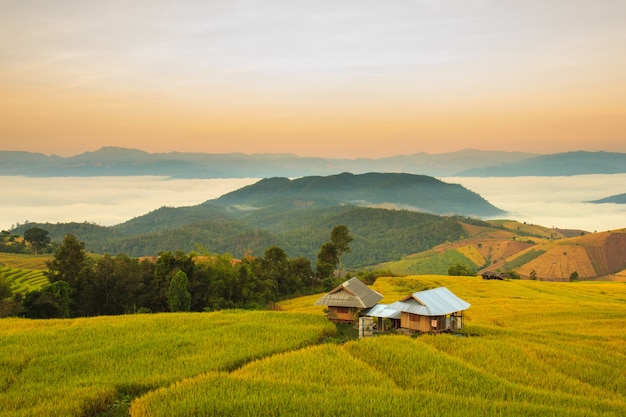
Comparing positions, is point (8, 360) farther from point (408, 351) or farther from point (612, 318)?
point (612, 318)

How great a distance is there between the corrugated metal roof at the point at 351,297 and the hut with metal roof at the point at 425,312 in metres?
1.36

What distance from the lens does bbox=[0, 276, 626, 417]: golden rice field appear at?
18203 millimetres

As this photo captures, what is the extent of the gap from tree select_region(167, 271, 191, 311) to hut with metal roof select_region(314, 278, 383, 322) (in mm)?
27609

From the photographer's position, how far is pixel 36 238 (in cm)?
13862

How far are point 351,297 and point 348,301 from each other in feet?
1.40

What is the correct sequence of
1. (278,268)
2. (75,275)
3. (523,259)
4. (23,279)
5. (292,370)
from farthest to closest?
1. (523,259)
2. (278,268)
3. (23,279)
4. (75,275)
5. (292,370)

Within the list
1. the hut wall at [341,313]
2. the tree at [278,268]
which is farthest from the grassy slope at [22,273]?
the hut wall at [341,313]

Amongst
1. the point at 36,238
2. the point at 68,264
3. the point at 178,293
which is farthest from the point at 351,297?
the point at 36,238

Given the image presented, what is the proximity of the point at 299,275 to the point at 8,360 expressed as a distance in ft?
232

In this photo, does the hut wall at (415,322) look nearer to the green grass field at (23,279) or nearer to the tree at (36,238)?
the green grass field at (23,279)

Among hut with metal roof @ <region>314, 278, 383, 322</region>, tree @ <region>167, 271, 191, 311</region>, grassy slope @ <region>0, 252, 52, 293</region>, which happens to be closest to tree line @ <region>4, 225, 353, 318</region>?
tree @ <region>167, 271, 191, 311</region>

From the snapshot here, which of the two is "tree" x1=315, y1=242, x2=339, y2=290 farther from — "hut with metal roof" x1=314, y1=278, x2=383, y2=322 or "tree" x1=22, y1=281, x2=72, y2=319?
"hut with metal roof" x1=314, y1=278, x2=383, y2=322

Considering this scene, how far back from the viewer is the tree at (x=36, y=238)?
13800 centimetres

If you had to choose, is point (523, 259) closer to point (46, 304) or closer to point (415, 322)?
point (415, 322)
